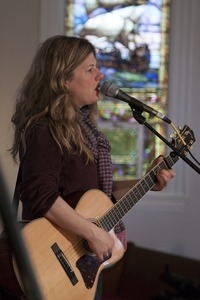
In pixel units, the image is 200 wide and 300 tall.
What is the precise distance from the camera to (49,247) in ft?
4.44

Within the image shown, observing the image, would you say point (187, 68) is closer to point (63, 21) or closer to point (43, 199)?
point (63, 21)

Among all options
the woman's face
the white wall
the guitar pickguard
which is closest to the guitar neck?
the guitar pickguard

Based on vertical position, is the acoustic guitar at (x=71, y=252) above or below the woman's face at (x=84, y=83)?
below

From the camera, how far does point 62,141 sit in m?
1.37

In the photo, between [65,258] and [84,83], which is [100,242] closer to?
[65,258]

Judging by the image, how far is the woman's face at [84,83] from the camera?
149cm

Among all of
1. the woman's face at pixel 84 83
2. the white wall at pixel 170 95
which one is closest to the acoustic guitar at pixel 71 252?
the woman's face at pixel 84 83

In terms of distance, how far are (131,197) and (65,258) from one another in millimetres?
341

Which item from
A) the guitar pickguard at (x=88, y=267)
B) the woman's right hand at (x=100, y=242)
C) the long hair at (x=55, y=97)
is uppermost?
the long hair at (x=55, y=97)

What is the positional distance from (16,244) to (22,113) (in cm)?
103

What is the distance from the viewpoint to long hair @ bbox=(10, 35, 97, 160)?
4.58 ft

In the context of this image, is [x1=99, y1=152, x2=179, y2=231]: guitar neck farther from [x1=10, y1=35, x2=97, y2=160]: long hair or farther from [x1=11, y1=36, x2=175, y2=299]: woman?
[x1=10, y1=35, x2=97, y2=160]: long hair

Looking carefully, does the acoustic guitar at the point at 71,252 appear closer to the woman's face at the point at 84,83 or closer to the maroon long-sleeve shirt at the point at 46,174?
the maroon long-sleeve shirt at the point at 46,174

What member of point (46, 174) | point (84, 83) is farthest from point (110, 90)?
point (46, 174)
